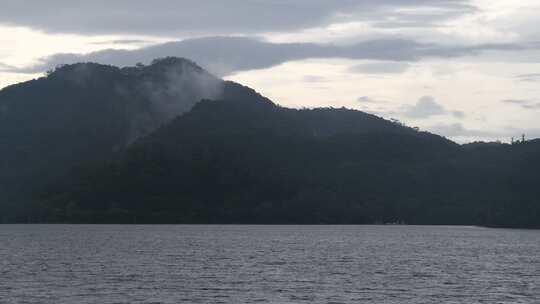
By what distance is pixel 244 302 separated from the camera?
5012 inches

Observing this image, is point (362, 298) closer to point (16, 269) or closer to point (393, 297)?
point (393, 297)

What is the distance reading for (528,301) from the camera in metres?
130

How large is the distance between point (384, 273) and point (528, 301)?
159ft

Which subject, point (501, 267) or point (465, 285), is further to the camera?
point (501, 267)

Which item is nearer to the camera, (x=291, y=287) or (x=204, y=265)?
(x=291, y=287)

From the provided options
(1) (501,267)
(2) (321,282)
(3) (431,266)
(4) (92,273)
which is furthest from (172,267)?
(1) (501,267)

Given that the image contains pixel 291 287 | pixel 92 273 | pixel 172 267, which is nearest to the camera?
pixel 291 287

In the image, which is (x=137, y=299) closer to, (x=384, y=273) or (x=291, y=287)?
(x=291, y=287)

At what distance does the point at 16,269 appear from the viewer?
570 feet

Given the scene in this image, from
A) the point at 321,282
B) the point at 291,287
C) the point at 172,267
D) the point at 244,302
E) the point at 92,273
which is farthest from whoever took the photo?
the point at 172,267

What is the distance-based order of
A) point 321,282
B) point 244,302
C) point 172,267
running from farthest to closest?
point 172,267 → point 321,282 → point 244,302

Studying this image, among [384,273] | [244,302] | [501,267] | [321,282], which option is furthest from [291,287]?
[501,267]

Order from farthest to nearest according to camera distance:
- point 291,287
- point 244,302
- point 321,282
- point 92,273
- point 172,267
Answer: point 172,267
point 92,273
point 321,282
point 291,287
point 244,302

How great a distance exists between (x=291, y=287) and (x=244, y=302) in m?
20.5
